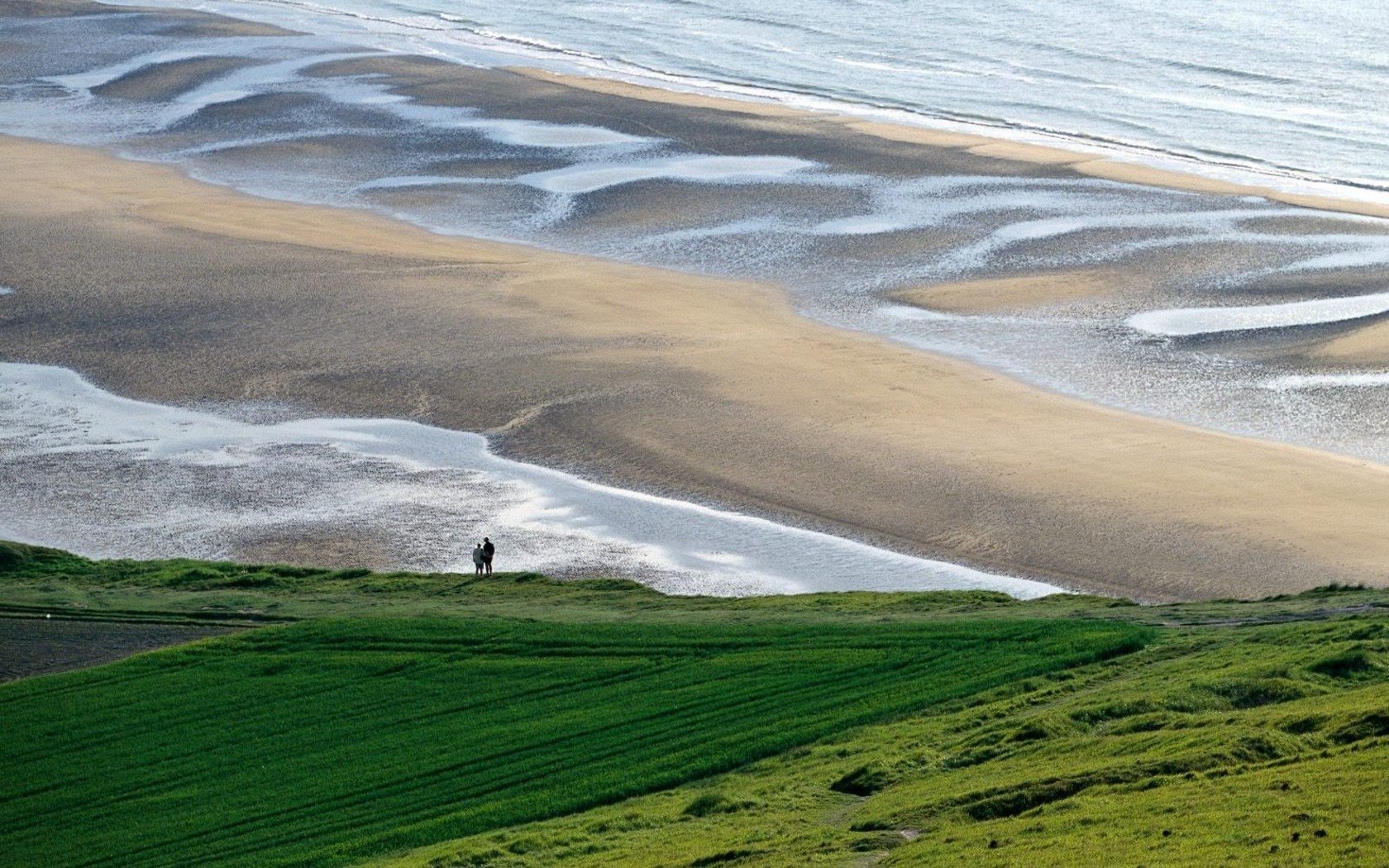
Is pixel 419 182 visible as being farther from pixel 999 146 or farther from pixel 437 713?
pixel 437 713

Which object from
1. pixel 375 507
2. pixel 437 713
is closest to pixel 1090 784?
pixel 437 713

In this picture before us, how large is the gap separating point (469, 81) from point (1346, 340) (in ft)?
146

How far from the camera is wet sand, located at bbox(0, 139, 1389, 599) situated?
35594 mm

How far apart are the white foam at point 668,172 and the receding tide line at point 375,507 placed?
23.0m

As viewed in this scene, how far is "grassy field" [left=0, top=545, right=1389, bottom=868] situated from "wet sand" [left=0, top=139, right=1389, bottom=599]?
6.01 meters

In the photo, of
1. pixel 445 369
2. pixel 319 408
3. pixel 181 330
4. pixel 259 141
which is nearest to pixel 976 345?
pixel 445 369

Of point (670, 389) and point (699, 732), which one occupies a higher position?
point (670, 389)

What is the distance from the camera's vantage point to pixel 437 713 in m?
25.7

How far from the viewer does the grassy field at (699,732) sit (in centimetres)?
1838

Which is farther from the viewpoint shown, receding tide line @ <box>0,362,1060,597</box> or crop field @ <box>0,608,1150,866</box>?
receding tide line @ <box>0,362,1060,597</box>

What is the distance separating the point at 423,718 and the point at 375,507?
1241 centimetres

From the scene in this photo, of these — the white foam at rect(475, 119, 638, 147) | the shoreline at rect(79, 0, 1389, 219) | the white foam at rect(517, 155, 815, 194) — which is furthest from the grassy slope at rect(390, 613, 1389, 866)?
the white foam at rect(475, 119, 638, 147)

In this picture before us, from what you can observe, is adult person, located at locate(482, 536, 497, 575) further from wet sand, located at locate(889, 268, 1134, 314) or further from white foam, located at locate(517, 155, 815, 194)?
white foam, located at locate(517, 155, 815, 194)

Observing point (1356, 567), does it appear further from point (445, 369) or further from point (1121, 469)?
point (445, 369)
